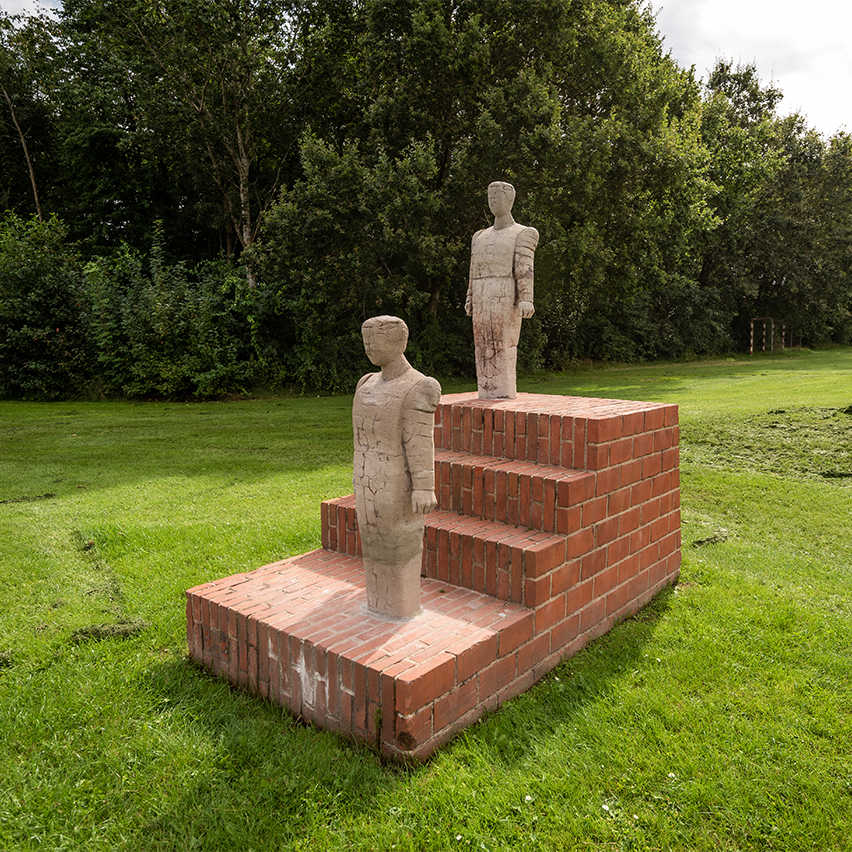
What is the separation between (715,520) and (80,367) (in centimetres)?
1549

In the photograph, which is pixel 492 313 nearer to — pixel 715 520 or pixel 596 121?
pixel 715 520

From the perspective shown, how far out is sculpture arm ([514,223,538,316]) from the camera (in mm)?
6500

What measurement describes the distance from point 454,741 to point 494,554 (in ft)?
3.61

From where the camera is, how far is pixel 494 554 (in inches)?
159

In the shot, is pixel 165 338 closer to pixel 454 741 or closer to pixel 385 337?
pixel 385 337

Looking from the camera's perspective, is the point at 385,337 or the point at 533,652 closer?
the point at 385,337

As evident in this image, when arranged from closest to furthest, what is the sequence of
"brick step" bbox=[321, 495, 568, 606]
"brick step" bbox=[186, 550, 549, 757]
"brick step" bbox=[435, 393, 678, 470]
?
"brick step" bbox=[186, 550, 549, 757]
"brick step" bbox=[321, 495, 568, 606]
"brick step" bbox=[435, 393, 678, 470]

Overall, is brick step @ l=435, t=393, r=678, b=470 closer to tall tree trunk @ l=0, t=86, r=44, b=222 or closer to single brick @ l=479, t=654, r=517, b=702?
single brick @ l=479, t=654, r=517, b=702

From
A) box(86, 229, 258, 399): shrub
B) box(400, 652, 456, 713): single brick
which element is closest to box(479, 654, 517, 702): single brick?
box(400, 652, 456, 713): single brick

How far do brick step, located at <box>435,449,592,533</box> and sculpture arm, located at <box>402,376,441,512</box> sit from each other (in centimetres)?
98

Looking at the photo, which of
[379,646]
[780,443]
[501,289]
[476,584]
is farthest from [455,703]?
[780,443]

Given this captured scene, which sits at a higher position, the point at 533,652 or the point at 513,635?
the point at 513,635

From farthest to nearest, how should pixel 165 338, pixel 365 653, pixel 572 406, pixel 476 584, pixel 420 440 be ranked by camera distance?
1. pixel 165 338
2. pixel 572 406
3. pixel 476 584
4. pixel 420 440
5. pixel 365 653

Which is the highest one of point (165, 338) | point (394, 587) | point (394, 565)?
point (165, 338)
